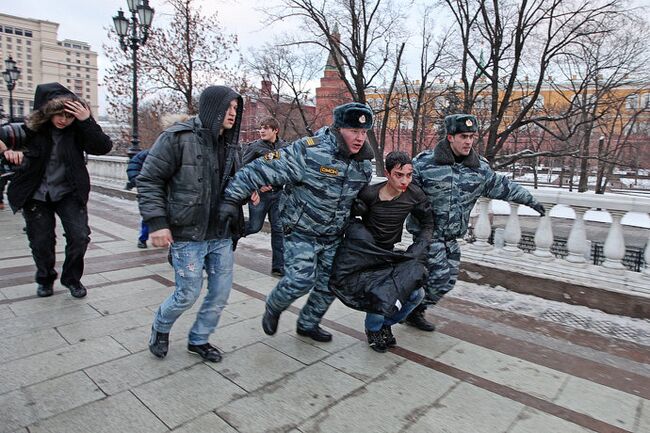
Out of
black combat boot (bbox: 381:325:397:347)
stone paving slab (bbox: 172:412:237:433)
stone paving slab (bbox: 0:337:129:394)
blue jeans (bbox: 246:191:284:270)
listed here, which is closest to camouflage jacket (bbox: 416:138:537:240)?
black combat boot (bbox: 381:325:397:347)

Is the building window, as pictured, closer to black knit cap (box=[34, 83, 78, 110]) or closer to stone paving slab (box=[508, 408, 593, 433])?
stone paving slab (box=[508, 408, 593, 433])

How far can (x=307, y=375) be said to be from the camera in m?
2.92

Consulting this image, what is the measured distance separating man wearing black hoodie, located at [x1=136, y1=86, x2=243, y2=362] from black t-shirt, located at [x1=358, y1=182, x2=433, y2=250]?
3.10ft

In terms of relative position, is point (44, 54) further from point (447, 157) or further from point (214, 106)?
point (447, 157)

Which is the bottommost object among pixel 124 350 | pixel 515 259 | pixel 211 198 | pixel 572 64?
pixel 124 350

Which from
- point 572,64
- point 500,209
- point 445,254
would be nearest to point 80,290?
point 445,254

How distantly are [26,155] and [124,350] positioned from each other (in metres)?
2.09

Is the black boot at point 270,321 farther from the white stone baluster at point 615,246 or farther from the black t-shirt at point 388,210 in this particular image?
the white stone baluster at point 615,246

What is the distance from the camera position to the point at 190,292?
2.90m

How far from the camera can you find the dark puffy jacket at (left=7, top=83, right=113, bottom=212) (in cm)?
385

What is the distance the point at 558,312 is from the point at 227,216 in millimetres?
3369

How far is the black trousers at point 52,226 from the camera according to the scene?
13.4 ft

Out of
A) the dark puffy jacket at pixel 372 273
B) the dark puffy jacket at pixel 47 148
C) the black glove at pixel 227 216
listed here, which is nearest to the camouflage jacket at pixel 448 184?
the dark puffy jacket at pixel 372 273

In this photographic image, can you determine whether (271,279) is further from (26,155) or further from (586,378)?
(586,378)
